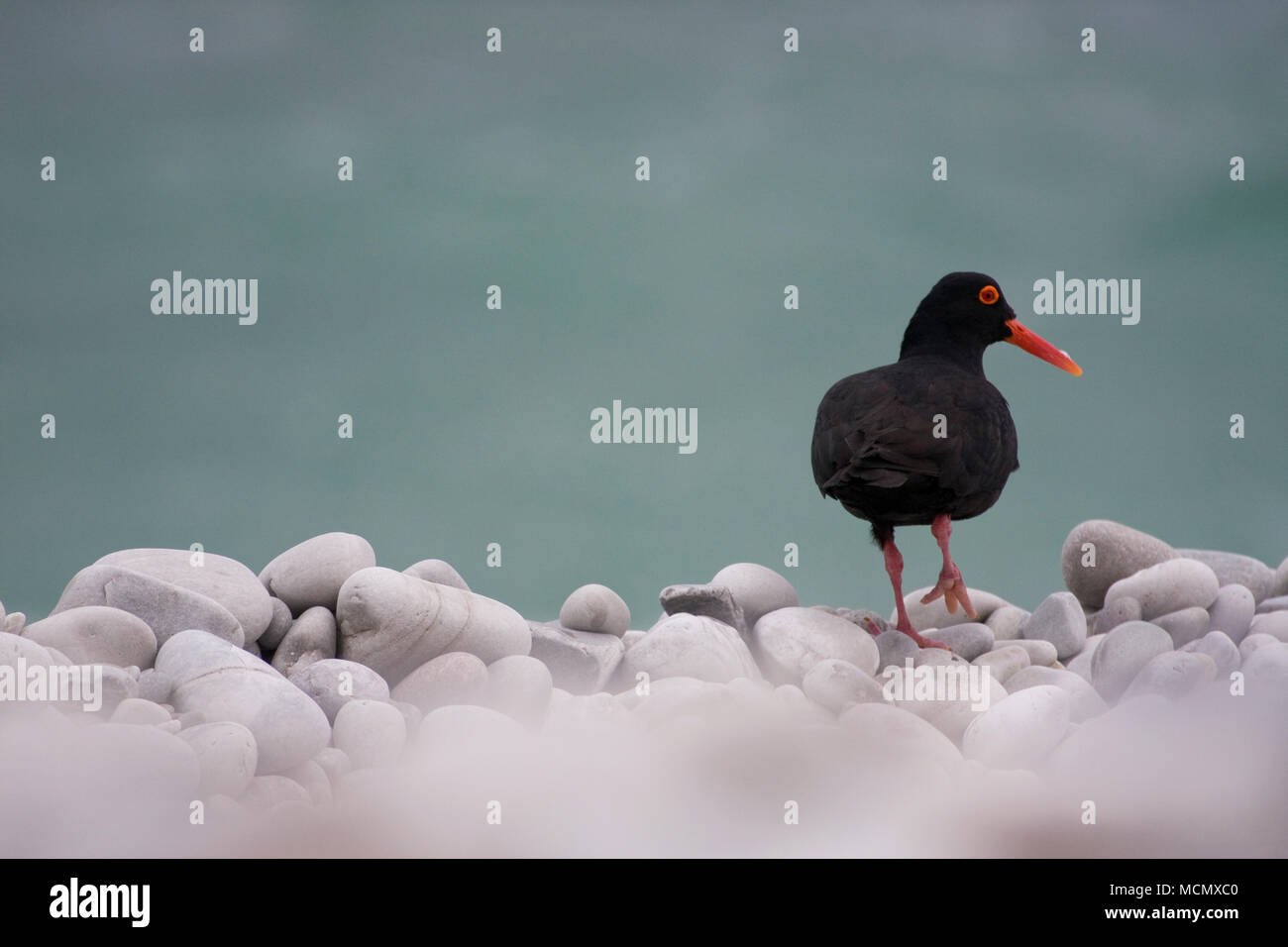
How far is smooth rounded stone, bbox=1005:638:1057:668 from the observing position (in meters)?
5.02

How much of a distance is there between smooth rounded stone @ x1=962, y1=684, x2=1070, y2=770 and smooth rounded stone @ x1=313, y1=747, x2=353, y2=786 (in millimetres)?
2239

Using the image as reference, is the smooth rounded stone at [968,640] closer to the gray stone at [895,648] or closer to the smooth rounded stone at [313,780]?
the gray stone at [895,648]

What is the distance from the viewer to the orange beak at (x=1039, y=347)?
19.2 feet

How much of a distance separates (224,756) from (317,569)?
5.29ft

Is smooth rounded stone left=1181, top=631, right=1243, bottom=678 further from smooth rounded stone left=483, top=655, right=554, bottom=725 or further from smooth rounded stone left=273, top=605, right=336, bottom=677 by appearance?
smooth rounded stone left=273, top=605, right=336, bottom=677

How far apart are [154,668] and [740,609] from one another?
248cm

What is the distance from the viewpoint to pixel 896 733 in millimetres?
3848

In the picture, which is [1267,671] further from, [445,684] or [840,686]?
[445,684]

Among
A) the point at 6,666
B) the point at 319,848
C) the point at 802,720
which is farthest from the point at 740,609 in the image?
the point at 6,666

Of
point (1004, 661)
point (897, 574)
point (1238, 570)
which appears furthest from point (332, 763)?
point (1238, 570)

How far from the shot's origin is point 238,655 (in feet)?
13.4

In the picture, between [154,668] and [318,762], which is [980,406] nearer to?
[318,762]

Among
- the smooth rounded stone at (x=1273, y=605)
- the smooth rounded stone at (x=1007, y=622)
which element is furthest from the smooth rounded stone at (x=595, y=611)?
the smooth rounded stone at (x=1273, y=605)
